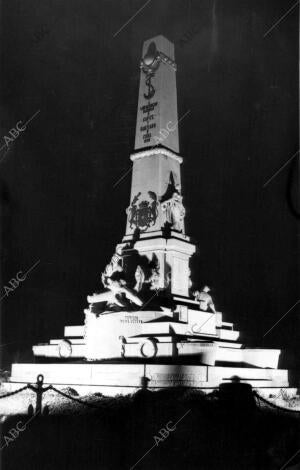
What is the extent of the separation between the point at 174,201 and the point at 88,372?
741cm

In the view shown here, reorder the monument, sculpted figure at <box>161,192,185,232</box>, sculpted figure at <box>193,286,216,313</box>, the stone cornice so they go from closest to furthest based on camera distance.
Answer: the monument, sculpted figure at <box>193,286,216,313</box>, sculpted figure at <box>161,192,185,232</box>, the stone cornice

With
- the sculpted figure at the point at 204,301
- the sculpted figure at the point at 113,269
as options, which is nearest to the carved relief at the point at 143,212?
the sculpted figure at the point at 113,269

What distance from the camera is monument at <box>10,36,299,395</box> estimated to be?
56.7 ft

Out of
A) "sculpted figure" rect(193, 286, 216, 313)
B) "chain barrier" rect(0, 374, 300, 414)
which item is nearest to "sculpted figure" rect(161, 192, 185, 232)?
"sculpted figure" rect(193, 286, 216, 313)

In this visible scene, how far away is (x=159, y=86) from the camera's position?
22.1 meters

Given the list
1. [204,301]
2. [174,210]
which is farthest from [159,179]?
[204,301]

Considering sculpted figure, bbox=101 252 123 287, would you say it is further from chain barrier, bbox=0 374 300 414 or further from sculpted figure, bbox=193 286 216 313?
chain barrier, bbox=0 374 300 414

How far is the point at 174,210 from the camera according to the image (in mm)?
21828

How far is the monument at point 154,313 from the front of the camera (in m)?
17.3

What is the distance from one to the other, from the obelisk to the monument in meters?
0.04

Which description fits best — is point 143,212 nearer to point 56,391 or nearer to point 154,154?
point 154,154

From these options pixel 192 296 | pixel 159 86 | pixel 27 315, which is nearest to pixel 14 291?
pixel 27 315

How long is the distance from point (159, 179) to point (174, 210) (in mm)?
1320

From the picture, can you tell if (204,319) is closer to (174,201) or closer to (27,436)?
(174,201)
